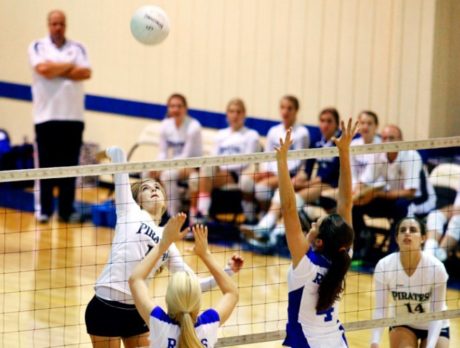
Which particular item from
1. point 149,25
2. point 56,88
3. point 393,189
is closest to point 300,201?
point 393,189

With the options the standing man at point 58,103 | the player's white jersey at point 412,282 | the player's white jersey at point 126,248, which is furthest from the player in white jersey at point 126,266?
the standing man at point 58,103

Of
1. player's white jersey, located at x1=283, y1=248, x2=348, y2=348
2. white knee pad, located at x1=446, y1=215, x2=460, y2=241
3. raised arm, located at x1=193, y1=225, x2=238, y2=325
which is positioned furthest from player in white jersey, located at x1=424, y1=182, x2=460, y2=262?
raised arm, located at x1=193, y1=225, x2=238, y2=325

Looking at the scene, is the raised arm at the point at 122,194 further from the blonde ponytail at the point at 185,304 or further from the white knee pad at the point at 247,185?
the white knee pad at the point at 247,185

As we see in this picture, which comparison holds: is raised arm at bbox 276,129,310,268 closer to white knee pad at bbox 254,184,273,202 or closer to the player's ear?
the player's ear

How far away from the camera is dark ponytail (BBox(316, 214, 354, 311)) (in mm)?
5945

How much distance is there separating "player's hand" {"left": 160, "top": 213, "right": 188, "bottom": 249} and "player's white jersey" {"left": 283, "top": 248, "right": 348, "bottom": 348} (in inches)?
31.4

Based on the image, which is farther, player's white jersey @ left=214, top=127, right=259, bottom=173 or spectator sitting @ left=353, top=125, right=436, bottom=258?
player's white jersey @ left=214, top=127, right=259, bottom=173

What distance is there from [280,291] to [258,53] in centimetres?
444

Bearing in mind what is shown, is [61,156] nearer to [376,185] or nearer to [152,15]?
[152,15]

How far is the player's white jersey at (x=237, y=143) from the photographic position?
12.6 m

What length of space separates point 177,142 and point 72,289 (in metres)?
3.41

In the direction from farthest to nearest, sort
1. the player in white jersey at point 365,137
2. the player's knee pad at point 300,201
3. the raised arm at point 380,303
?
the player's knee pad at point 300,201
the player in white jersey at point 365,137
the raised arm at point 380,303

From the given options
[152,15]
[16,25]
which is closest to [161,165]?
[152,15]

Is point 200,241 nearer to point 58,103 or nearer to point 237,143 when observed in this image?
point 237,143
